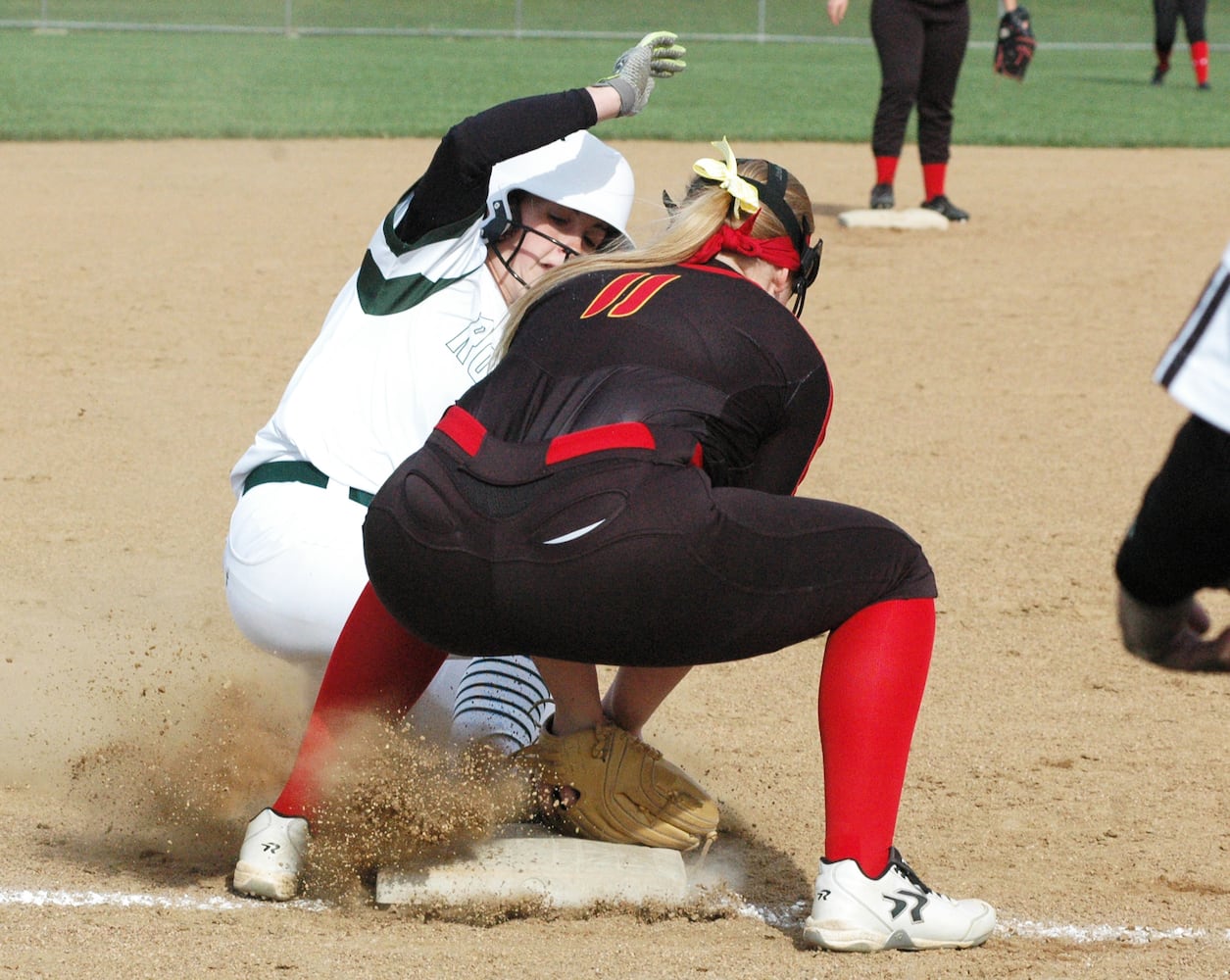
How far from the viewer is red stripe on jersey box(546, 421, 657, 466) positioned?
7.59 feet

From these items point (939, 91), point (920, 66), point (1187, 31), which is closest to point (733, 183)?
point (920, 66)

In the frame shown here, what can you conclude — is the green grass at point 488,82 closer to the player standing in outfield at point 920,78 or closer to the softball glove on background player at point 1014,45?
the softball glove on background player at point 1014,45

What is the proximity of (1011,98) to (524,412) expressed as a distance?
15.0 meters

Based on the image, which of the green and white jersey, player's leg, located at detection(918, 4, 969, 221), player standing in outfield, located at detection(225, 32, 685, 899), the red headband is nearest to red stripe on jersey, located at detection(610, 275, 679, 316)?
the red headband

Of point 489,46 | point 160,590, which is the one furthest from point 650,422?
point 489,46

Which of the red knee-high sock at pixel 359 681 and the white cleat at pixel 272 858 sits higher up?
the red knee-high sock at pixel 359 681

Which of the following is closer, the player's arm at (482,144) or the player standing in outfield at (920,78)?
the player's arm at (482,144)

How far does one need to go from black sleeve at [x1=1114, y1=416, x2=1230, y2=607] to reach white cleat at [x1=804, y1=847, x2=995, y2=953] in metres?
0.76

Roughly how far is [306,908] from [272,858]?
97 mm

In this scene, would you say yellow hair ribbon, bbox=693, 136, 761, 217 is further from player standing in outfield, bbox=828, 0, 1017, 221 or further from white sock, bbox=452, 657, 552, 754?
player standing in outfield, bbox=828, 0, 1017, 221

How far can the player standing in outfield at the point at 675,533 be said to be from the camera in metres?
2.29

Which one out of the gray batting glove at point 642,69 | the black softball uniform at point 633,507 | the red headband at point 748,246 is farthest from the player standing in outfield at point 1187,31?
the black softball uniform at point 633,507

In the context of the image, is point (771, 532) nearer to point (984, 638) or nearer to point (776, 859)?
point (776, 859)

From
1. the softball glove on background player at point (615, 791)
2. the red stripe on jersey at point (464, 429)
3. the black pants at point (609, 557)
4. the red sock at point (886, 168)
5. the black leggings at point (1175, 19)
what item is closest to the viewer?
the black pants at point (609, 557)
